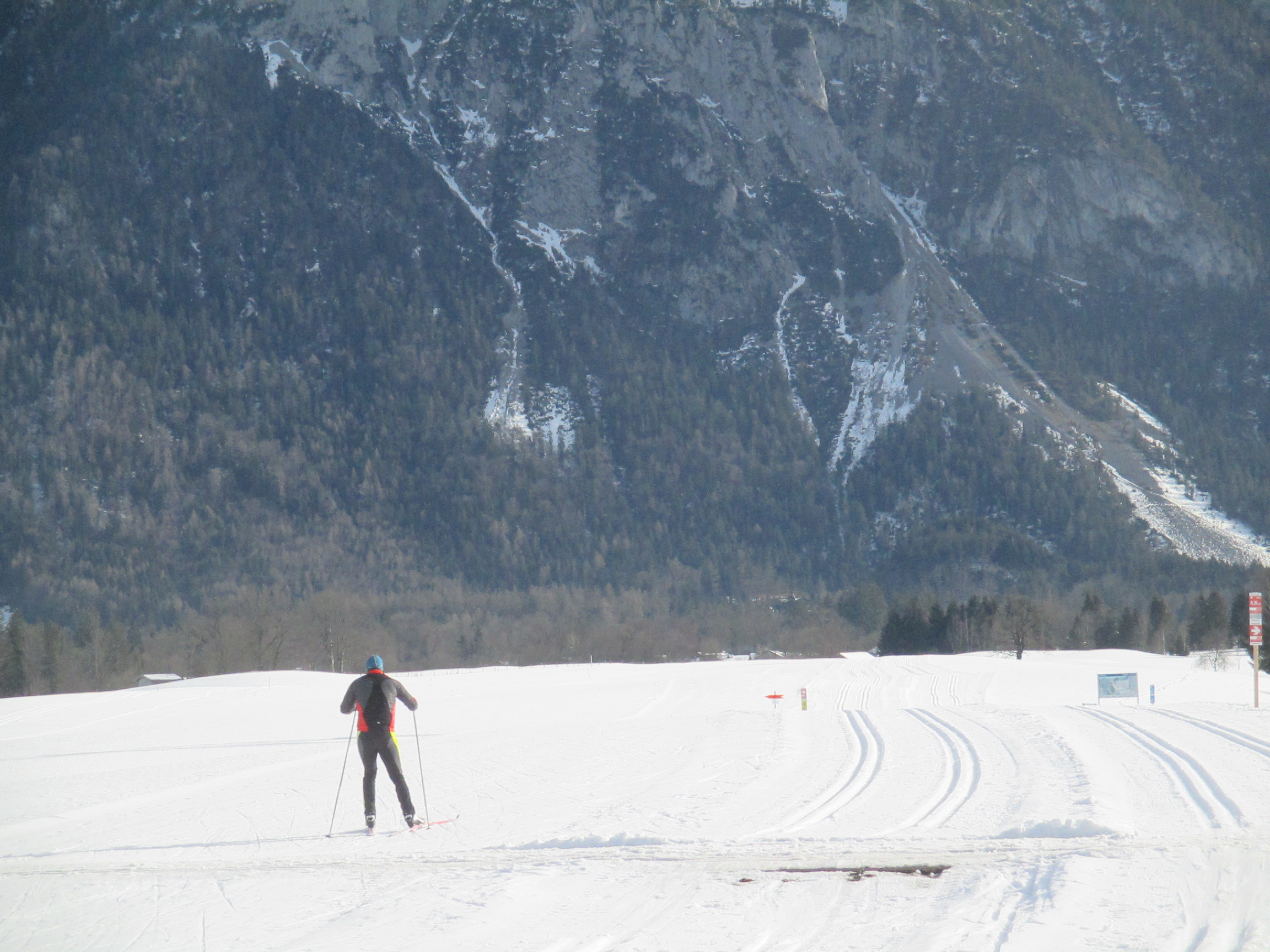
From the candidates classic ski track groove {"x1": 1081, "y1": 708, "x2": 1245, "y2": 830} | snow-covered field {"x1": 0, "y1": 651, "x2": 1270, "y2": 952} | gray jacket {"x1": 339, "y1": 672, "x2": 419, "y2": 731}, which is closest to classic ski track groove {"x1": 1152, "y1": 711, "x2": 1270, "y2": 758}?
snow-covered field {"x1": 0, "y1": 651, "x2": 1270, "y2": 952}

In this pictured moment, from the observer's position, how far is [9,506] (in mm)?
192875

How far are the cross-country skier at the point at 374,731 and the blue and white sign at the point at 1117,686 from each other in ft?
81.7

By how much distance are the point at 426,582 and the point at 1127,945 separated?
7443 inches

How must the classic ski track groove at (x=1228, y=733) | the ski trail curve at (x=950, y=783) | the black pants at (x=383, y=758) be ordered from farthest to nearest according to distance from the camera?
1. the classic ski track groove at (x=1228, y=733)
2. the black pants at (x=383, y=758)
3. the ski trail curve at (x=950, y=783)

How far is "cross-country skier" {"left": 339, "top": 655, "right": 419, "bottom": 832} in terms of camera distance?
12367 millimetres

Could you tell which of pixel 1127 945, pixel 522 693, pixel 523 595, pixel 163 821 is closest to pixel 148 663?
pixel 522 693

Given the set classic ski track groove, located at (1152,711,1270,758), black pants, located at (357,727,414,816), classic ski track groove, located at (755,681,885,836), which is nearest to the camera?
classic ski track groove, located at (755,681,885,836)

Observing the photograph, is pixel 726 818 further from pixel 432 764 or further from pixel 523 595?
pixel 523 595

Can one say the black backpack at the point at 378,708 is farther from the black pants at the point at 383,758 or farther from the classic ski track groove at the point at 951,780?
the classic ski track groove at the point at 951,780

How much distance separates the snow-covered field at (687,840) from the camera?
8.14 metres

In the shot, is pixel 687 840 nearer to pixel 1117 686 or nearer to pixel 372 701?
pixel 372 701

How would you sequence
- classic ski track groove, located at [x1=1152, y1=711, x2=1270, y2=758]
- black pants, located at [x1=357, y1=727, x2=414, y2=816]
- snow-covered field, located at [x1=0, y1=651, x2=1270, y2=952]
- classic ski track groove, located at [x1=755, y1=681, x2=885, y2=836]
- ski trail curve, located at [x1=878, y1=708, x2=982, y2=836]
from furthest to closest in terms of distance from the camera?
1. classic ski track groove, located at [x1=1152, y1=711, x2=1270, y2=758]
2. black pants, located at [x1=357, y1=727, x2=414, y2=816]
3. classic ski track groove, located at [x1=755, y1=681, x2=885, y2=836]
4. ski trail curve, located at [x1=878, y1=708, x2=982, y2=836]
5. snow-covered field, located at [x1=0, y1=651, x2=1270, y2=952]

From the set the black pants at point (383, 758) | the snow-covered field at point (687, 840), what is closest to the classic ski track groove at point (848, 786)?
the snow-covered field at point (687, 840)

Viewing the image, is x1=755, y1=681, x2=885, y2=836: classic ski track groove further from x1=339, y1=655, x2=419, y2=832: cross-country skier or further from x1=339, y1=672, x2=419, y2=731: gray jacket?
x1=339, y1=672, x2=419, y2=731: gray jacket
